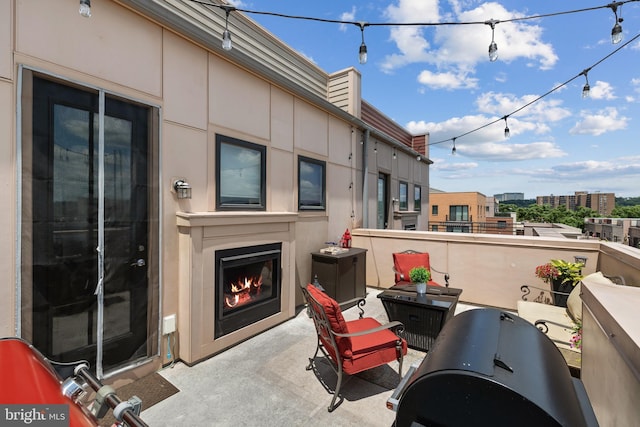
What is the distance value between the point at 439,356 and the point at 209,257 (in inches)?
109

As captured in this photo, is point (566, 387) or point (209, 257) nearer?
point (566, 387)

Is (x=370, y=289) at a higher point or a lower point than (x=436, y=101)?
lower

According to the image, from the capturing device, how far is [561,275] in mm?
4172

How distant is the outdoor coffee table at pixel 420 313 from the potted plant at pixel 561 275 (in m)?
1.70

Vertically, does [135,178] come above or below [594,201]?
below

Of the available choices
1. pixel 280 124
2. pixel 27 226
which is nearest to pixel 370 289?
pixel 280 124

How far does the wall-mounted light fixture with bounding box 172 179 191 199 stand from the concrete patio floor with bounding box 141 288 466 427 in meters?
1.89

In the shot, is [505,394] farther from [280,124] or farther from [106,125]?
[280,124]

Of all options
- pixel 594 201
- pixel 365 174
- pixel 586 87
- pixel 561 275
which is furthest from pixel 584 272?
pixel 594 201

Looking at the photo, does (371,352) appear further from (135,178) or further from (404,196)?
(404,196)

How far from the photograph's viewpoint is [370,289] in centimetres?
609

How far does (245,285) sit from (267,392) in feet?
4.82

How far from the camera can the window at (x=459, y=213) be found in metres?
30.5

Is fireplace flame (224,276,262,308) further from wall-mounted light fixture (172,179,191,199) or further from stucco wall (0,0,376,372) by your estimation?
wall-mounted light fixture (172,179,191,199)
